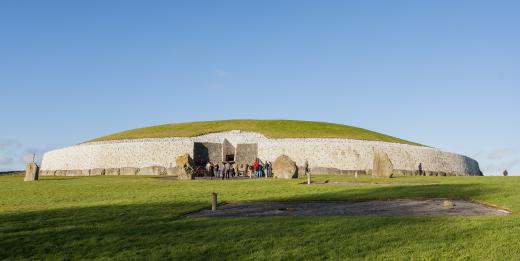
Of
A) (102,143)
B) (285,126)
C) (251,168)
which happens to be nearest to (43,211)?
(251,168)

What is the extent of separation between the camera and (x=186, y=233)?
543 inches

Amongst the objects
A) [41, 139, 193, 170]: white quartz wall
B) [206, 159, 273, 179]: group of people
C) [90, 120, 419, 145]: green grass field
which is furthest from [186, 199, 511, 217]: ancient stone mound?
[90, 120, 419, 145]: green grass field

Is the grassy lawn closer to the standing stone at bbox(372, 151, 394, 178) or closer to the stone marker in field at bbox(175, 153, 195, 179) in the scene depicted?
the standing stone at bbox(372, 151, 394, 178)

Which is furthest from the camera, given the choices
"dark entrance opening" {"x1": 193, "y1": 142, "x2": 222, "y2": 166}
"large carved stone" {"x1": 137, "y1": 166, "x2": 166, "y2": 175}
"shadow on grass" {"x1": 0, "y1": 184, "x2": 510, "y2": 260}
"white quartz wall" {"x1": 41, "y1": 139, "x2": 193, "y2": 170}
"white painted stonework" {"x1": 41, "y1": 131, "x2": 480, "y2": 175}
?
"dark entrance opening" {"x1": 193, "y1": 142, "x2": 222, "y2": 166}

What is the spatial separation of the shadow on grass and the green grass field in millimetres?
48473

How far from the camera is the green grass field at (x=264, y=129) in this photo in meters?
65.5

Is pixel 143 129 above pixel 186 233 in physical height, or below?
above

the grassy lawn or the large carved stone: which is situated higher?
the large carved stone

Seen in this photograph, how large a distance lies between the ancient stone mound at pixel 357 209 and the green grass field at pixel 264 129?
1714 inches

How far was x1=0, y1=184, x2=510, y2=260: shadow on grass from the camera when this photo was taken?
11602mm

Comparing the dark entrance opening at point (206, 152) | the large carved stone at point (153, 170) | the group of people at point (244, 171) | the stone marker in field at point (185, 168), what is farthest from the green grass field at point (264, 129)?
the stone marker in field at point (185, 168)

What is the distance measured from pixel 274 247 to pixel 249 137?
175ft

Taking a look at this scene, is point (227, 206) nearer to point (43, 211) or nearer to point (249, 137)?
point (43, 211)

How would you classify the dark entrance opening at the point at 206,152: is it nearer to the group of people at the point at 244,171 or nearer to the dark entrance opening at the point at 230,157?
the dark entrance opening at the point at 230,157
